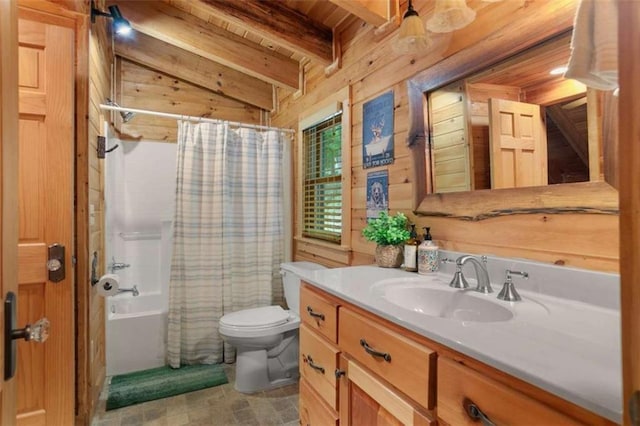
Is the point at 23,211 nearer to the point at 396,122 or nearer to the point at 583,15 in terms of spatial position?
the point at 396,122

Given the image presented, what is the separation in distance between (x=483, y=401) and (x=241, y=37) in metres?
3.00

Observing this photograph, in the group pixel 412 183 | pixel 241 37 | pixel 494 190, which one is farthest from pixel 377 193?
pixel 241 37

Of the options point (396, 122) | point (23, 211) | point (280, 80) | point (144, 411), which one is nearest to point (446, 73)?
point (396, 122)

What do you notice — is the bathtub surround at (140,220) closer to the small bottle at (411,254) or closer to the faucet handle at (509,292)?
the small bottle at (411,254)

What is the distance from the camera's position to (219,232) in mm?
2625

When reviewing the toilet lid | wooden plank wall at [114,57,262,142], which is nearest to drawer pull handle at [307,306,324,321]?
the toilet lid

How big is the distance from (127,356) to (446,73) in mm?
2827

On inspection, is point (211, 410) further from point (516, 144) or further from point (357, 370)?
point (516, 144)

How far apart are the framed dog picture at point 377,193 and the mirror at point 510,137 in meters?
0.25

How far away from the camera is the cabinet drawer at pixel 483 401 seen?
59 cm

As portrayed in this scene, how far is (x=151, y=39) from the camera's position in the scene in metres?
2.95

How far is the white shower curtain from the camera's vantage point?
8.36ft

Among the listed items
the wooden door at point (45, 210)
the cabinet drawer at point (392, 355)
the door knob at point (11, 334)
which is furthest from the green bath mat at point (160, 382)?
the door knob at point (11, 334)

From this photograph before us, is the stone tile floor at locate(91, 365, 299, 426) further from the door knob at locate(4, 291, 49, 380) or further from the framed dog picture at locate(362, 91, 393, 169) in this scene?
the framed dog picture at locate(362, 91, 393, 169)
